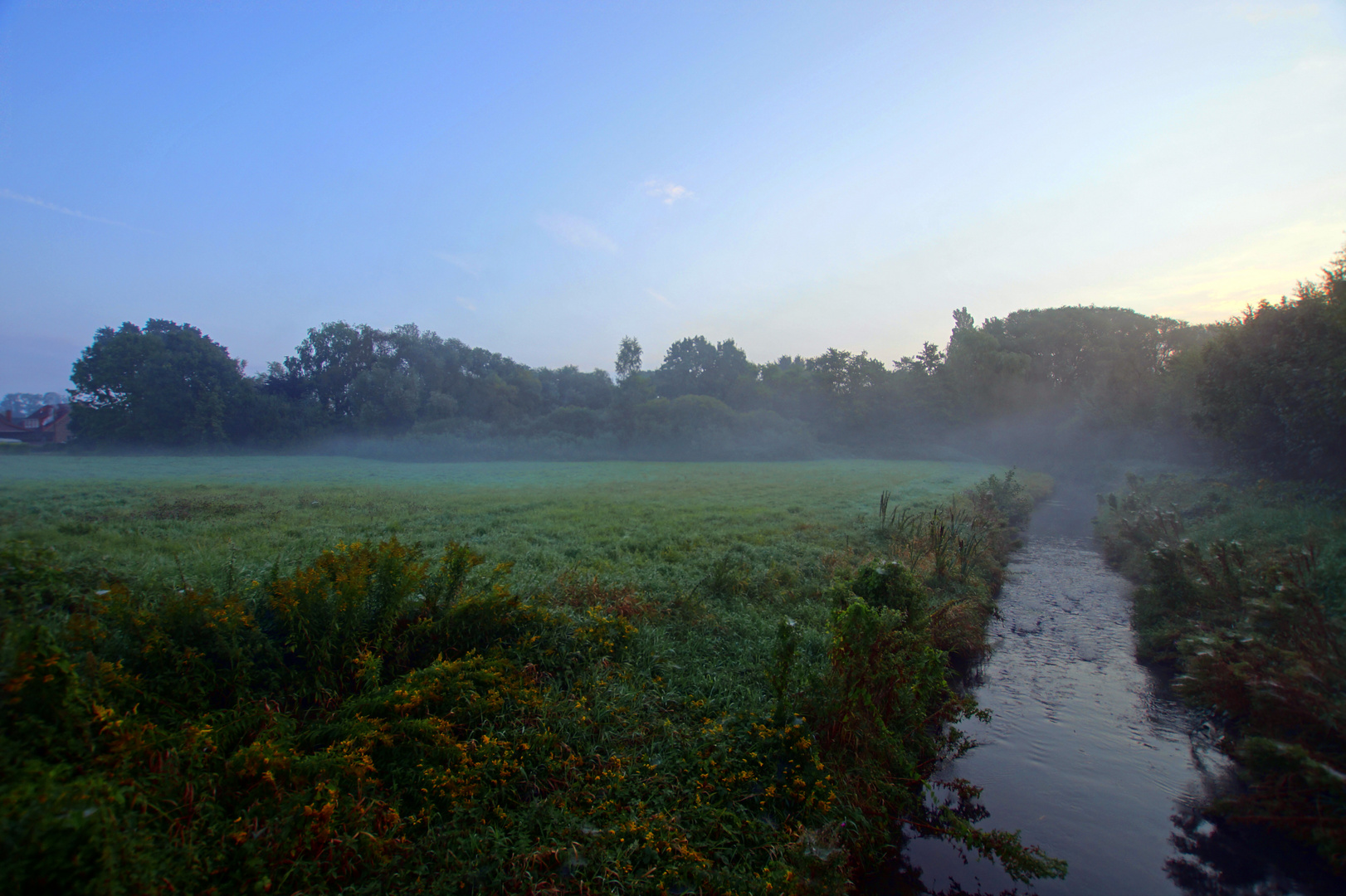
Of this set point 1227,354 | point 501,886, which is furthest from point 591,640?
point 1227,354

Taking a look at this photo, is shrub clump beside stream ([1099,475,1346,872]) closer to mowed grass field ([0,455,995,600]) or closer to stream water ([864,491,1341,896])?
stream water ([864,491,1341,896])

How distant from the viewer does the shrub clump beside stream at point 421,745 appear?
294 cm

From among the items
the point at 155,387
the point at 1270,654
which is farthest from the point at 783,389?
the point at 1270,654

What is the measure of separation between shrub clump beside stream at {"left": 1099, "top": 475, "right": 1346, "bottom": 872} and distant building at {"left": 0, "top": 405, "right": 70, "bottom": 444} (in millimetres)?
20781

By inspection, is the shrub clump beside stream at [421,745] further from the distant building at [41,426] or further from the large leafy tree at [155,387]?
the large leafy tree at [155,387]

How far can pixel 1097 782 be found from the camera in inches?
203

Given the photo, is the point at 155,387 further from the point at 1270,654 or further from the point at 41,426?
the point at 1270,654

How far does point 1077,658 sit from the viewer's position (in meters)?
7.76

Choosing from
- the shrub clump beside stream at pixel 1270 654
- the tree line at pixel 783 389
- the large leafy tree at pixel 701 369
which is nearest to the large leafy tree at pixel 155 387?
the tree line at pixel 783 389

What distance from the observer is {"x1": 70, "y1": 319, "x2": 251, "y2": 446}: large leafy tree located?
19797mm

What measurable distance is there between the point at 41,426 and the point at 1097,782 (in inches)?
887

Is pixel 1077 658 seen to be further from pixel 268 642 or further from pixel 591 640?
pixel 268 642

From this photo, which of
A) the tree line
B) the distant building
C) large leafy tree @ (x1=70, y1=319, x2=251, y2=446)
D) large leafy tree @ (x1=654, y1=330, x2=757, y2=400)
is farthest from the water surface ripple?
large leafy tree @ (x1=654, y1=330, x2=757, y2=400)

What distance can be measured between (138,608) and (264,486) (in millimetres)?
14506
